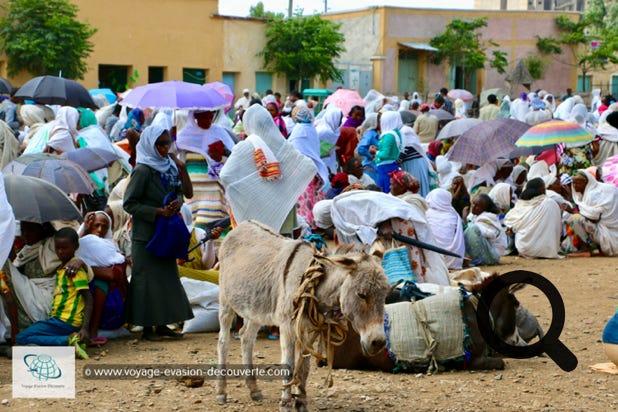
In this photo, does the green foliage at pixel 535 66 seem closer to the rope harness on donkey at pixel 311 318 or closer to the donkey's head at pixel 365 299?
the rope harness on donkey at pixel 311 318

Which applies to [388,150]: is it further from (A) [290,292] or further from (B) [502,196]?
(A) [290,292]

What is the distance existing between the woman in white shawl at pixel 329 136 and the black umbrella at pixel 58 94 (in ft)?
10.7

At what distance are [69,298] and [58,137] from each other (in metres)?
4.15

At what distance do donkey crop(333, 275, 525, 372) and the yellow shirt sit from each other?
2.01m

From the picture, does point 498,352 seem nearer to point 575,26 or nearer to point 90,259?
point 90,259

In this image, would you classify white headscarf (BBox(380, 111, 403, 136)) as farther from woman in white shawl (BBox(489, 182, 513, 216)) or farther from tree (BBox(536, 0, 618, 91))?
tree (BBox(536, 0, 618, 91))

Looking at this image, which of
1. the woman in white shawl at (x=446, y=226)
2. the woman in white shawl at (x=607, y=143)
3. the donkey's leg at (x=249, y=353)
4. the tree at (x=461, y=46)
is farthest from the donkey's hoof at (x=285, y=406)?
the tree at (x=461, y=46)

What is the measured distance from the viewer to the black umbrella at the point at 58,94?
43.8ft

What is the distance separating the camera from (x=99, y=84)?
35.5 metres

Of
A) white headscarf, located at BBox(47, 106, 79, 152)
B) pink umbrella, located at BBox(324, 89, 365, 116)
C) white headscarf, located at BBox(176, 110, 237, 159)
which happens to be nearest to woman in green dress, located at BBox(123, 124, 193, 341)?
white headscarf, located at BBox(176, 110, 237, 159)

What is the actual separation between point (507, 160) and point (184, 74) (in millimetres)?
25055

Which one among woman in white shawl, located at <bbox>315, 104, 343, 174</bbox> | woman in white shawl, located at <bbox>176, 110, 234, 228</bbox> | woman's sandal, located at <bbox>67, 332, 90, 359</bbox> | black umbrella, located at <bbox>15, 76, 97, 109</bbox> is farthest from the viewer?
woman in white shawl, located at <bbox>315, 104, 343, 174</bbox>

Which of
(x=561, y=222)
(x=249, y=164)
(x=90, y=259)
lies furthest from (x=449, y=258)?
(x=90, y=259)

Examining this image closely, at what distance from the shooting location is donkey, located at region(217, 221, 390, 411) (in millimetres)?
5230
